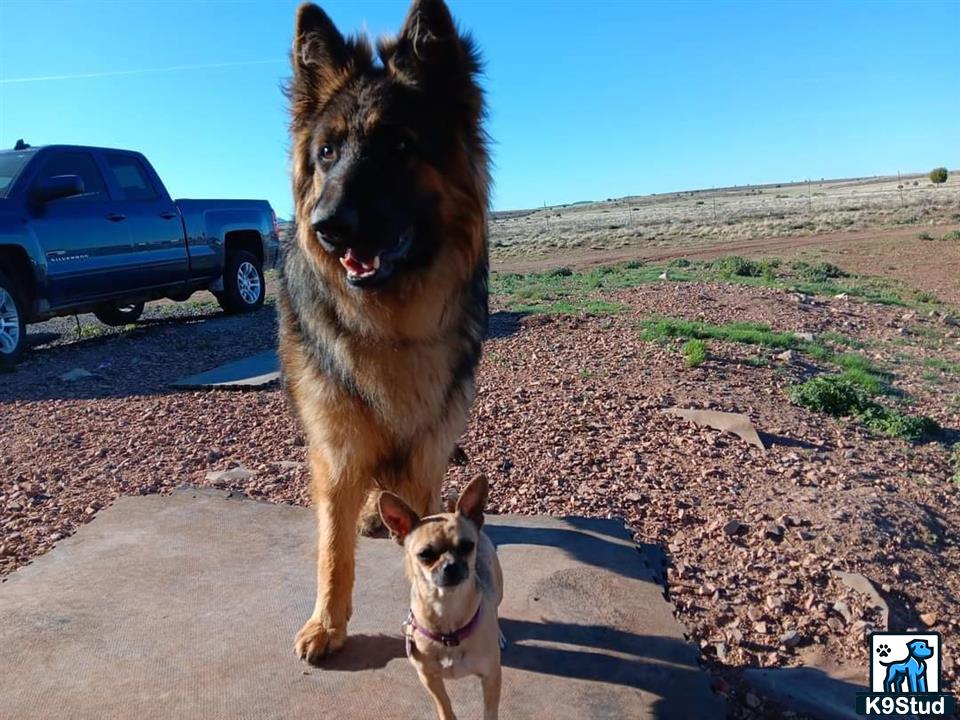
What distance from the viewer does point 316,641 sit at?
3.20m

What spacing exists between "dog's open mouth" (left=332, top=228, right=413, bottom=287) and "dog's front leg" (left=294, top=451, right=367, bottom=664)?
0.90 meters

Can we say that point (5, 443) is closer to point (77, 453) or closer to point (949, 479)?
point (77, 453)

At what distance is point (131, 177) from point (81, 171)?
0.92 meters

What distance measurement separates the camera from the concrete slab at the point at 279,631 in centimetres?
291

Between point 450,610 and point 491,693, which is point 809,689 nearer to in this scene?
point 491,693

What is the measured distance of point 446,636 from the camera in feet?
9.08

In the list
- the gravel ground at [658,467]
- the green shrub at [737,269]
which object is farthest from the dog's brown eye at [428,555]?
the green shrub at [737,269]

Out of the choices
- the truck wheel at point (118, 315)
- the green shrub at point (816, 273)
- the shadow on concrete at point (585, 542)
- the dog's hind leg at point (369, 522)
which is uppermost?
the truck wheel at point (118, 315)

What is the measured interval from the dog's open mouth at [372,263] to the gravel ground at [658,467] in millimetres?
2247

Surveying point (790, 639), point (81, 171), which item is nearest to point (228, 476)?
point (790, 639)

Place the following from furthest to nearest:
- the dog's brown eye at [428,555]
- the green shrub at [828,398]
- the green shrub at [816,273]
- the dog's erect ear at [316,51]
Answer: the green shrub at [816,273], the green shrub at [828,398], the dog's erect ear at [316,51], the dog's brown eye at [428,555]

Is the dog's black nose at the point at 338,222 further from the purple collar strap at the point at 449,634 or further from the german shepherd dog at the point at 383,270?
the purple collar strap at the point at 449,634

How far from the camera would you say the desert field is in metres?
3.87

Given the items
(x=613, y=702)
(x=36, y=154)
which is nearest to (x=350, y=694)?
(x=613, y=702)
